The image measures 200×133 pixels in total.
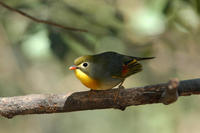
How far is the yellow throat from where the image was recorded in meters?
3.65

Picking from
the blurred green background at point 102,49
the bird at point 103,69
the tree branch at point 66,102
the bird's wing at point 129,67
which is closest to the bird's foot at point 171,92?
the tree branch at point 66,102

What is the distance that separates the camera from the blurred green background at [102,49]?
4.10m

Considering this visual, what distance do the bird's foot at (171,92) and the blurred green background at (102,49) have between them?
1.37 metres

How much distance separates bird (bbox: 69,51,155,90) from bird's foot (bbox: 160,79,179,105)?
2.61 ft

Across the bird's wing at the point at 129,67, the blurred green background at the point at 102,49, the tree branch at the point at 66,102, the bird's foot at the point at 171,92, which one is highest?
the blurred green background at the point at 102,49

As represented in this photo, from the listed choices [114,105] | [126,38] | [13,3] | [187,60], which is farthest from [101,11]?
[187,60]

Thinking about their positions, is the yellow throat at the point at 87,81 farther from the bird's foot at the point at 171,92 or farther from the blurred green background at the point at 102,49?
the bird's foot at the point at 171,92

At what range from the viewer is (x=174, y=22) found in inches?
182

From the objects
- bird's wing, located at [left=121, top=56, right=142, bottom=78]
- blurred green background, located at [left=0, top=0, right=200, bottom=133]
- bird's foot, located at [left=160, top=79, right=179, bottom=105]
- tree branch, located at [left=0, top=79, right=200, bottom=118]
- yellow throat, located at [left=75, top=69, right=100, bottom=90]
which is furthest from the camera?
blurred green background, located at [left=0, top=0, right=200, bottom=133]

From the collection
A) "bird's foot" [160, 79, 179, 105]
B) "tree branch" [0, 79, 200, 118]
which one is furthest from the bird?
"bird's foot" [160, 79, 179, 105]

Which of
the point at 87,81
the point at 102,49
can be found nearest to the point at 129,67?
the point at 87,81

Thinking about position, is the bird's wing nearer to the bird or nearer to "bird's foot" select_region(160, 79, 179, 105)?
the bird

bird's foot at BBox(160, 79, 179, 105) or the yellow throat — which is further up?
the yellow throat

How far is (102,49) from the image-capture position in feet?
15.6
